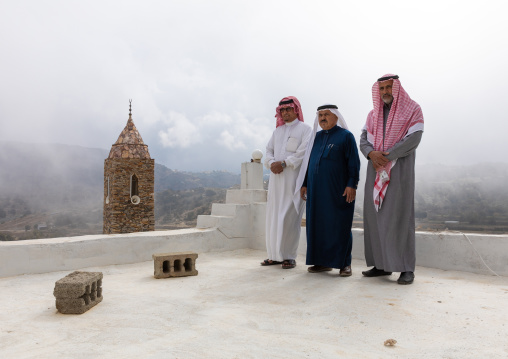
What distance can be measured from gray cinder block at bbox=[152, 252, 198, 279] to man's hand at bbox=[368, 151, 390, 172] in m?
2.01

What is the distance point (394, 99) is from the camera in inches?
145

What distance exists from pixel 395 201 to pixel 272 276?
4.55 ft

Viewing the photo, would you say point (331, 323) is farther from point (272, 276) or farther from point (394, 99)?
point (394, 99)

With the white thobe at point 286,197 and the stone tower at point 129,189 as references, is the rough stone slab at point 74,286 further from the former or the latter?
the stone tower at point 129,189

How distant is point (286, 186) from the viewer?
4500mm

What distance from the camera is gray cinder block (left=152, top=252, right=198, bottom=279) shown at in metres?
3.88

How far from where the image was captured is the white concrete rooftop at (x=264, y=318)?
81.1 inches

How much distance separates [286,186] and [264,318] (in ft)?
6.91

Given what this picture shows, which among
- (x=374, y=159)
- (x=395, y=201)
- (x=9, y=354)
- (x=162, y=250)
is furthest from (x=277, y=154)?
(x=9, y=354)

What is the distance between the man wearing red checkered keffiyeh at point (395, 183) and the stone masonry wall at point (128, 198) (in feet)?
70.9

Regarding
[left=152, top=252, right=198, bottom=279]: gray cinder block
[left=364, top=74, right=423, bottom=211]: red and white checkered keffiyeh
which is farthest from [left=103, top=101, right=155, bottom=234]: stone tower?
[left=364, top=74, right=423, bottom=211]: red and white checkered keffiyeh

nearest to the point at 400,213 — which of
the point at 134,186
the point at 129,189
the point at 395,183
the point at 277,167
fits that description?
the point at 395,183

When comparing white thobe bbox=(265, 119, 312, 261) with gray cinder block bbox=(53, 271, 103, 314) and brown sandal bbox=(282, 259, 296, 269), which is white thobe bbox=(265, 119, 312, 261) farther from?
gray cinder block bbox=(53, 271, 103, 314)

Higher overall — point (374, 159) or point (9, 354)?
point (374, 159)
